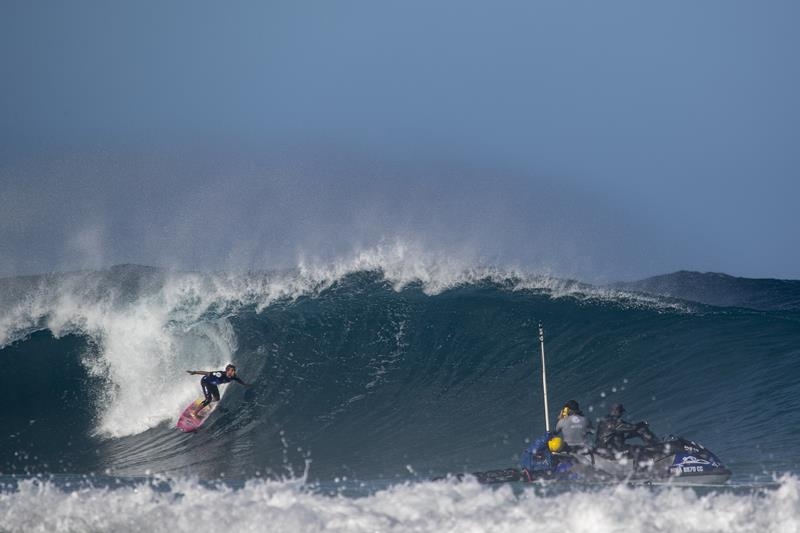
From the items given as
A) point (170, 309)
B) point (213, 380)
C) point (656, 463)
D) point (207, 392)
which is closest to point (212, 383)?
point (213, 380)

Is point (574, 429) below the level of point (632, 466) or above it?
above

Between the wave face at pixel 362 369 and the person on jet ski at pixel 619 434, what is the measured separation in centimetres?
95

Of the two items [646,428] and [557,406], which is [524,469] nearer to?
[646,428]

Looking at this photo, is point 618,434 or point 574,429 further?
point 574,429

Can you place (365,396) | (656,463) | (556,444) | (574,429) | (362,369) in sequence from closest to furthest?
(656,463) < (556,444) < (574,429) < (365,396) < (362,369)

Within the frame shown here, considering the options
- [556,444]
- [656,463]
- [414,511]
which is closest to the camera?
[414,511]

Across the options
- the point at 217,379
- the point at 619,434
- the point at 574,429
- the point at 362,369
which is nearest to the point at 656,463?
the point at 619,434

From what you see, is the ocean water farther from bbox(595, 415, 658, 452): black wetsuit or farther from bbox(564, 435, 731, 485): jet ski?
bbox(595, 415, 658, 452): black wetsuit

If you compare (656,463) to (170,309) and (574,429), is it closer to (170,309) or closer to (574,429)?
(574,429)

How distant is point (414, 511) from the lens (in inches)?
211

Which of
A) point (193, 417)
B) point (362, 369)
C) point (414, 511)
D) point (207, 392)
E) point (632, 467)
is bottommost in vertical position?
point (632, 467)

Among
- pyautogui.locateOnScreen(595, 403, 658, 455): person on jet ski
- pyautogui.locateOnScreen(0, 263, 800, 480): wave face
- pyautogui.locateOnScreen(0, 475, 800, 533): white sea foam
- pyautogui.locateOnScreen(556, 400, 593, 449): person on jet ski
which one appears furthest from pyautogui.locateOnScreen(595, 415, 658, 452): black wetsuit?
pyautogui.locateOnScreen(0, 475, 800, 533): white sea foam

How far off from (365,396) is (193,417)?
265 cm

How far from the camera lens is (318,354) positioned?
14039 mm
